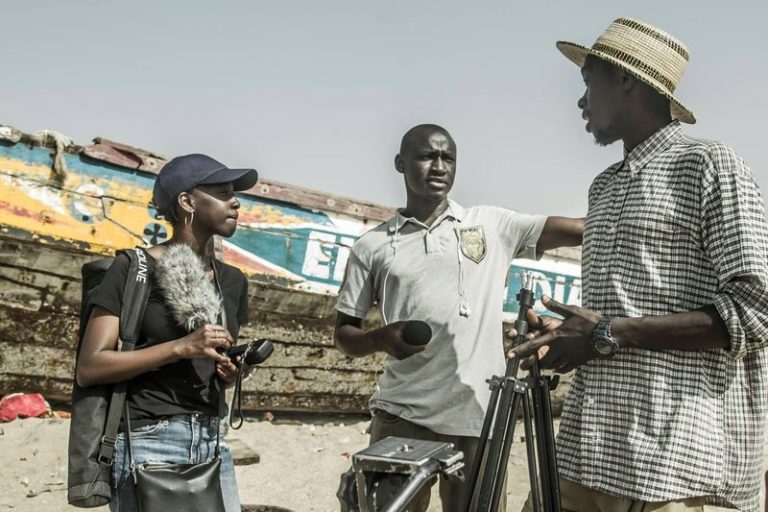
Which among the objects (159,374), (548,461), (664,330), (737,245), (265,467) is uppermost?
(737,245)

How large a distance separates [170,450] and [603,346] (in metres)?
1.62

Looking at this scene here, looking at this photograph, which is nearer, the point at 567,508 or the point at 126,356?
the point at 567,508

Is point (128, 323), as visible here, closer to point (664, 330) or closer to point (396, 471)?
point (396, 471)

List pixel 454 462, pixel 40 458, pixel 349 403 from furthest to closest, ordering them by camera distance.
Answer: pixel 349 403 < pixel 40 458 < pixel 454 462

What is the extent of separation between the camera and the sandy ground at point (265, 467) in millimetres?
6059

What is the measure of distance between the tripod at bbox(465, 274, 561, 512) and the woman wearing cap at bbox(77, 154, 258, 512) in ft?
3.53

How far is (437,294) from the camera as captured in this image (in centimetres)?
349

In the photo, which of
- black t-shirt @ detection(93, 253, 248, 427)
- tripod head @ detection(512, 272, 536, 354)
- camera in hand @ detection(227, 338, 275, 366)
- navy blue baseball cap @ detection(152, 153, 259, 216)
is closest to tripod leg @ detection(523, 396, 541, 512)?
tripod head @ detection(512, 272, 536, 354)

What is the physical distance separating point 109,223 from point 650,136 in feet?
20.1

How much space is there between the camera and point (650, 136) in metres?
2.46

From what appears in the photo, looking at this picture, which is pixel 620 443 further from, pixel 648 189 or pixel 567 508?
pixel 648 189

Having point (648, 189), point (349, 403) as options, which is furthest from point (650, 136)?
point (349, 403)

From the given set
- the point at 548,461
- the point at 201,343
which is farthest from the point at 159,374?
the point at 548,461

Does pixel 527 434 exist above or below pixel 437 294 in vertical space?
below
